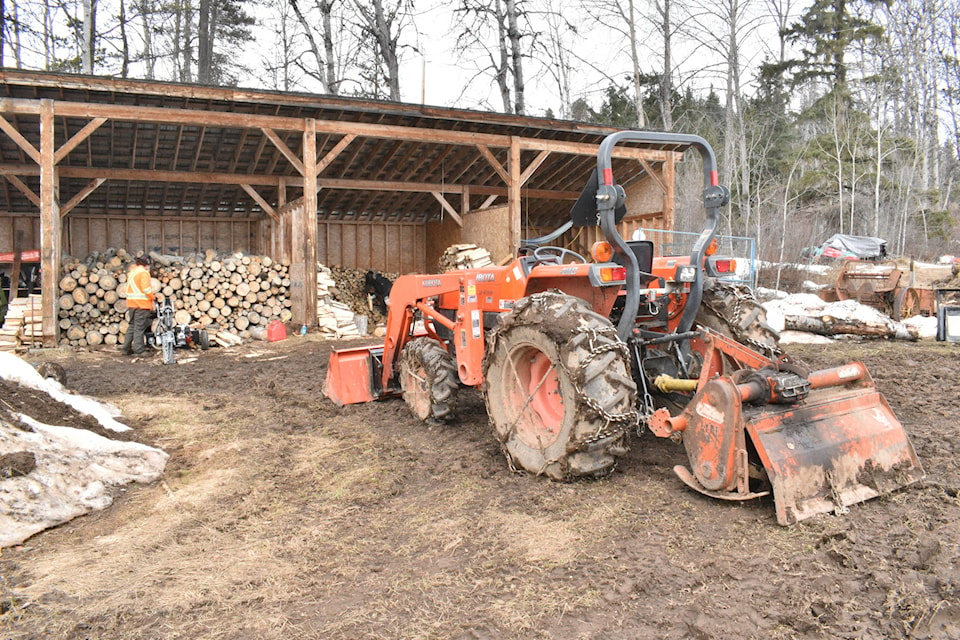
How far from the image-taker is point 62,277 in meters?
12.4

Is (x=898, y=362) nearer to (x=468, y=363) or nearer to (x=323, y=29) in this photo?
(x=468, y=363)

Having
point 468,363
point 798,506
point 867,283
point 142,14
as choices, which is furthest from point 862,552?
point 142,14

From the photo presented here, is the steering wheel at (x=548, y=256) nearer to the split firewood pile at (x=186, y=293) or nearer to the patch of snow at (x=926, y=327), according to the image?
the patch of snow at (x=926, y=327)

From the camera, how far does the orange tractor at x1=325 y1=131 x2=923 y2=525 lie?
11.4 feet

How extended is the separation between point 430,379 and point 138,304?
23.6ft

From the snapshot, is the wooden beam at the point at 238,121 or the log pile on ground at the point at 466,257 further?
the log pile on ground at the point at 466,257

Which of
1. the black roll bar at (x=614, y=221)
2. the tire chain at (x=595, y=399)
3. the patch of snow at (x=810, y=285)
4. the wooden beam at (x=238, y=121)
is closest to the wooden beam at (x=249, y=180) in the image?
the wooden beam at (x=238, y=121)

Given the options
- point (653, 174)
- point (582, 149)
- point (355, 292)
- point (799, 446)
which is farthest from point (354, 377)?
point (653, 174)

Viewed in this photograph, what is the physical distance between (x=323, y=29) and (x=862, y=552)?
25004 mm

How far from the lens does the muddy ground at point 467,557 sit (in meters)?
2.67

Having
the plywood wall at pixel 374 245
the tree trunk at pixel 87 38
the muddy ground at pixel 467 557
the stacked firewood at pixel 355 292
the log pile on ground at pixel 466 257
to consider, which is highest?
the tree trunk at pixel 87 38

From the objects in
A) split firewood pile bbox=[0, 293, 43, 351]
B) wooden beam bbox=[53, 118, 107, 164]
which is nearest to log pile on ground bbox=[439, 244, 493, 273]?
wooden beam bbox=[53, 118, 107, 164]

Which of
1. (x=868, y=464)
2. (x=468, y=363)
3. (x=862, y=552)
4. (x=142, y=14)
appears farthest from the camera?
(x=142, y=14)

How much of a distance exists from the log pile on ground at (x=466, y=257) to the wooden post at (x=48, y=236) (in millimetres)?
7329
